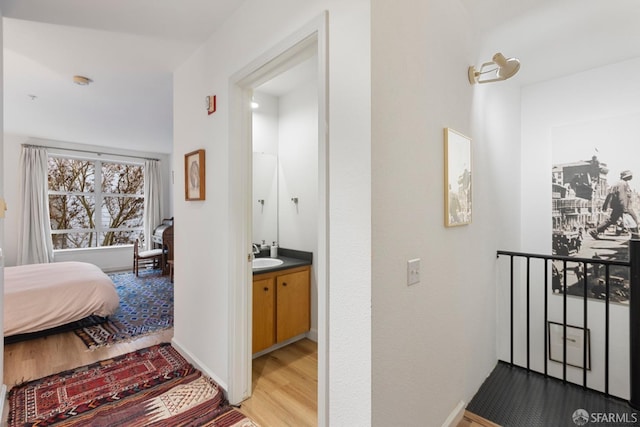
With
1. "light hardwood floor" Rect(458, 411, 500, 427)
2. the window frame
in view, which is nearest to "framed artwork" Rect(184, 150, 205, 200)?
"light hardwood floor" Rect(458, 411, 500, 427)

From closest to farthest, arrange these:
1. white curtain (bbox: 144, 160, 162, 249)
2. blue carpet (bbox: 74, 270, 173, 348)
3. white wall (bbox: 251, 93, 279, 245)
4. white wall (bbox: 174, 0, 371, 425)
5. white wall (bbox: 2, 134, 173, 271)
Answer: white wall (bbox: 174, 0, 371, 425) → blue carpet (bbox: 74, 270, 173, 348) → white wall (bbox: 251, 93, 279, 245) → white wall (bbox: 2, 134, 173, 271) → white curtain (bbox: 144, 160, 162, 249)

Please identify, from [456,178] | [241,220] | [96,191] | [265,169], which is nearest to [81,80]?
[265,169]

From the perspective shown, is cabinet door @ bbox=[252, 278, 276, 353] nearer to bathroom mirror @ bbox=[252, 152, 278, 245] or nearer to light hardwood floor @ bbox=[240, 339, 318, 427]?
light hardwood floor @ bbox=[240, 339, 318, 427]

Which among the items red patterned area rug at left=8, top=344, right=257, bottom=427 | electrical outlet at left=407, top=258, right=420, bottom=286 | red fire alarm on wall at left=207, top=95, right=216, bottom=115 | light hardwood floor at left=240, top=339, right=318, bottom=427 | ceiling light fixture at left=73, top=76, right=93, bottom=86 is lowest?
light hardwood floor at left=240, top=339, right=318, bottom=427

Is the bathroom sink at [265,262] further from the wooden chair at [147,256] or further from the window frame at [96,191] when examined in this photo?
the window frame at [96,191]

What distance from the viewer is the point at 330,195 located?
130cm

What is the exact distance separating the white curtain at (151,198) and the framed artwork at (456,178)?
21.4ft

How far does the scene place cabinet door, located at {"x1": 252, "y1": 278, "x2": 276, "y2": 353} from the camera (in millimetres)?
2457

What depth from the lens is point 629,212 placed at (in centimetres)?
253

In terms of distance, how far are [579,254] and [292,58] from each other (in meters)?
3.07

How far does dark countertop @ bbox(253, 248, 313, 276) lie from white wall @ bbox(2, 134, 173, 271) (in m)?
4.59

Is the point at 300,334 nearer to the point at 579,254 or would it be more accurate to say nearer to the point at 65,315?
the point at 65,315

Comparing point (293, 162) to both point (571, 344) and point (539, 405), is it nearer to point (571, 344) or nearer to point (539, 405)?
point (539, 405)

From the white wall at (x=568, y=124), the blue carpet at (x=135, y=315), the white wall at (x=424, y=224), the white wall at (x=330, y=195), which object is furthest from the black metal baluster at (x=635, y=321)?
the blue carpet at (x=135, y=315)
